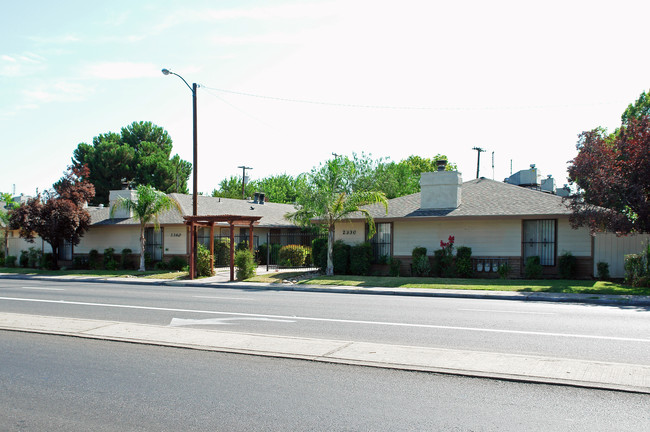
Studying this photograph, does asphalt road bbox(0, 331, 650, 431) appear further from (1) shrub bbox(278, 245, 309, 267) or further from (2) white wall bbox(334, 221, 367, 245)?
(1) shrub bbox(278, 245, 309, 267)

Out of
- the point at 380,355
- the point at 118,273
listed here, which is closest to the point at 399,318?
the point at 380,355

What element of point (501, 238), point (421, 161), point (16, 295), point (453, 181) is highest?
point (421, 161)

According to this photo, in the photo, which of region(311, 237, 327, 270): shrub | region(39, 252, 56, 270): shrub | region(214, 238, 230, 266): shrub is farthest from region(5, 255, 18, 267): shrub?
region(311, 237, 327, 270): shrub

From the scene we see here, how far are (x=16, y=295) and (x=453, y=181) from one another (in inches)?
696

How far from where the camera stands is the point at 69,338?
9.94m

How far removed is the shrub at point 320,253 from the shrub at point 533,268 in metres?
8.92

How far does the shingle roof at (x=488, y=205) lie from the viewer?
22.8 metres

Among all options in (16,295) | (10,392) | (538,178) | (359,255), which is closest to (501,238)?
(359,255)

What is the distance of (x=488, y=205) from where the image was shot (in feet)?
80.2

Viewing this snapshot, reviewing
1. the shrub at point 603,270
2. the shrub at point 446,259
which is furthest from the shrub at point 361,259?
the shrub at point 603,270

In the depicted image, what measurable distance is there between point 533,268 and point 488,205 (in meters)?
→ 3.61

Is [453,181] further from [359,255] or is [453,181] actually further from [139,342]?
[139,342]

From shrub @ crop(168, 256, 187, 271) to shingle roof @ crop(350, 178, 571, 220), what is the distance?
1019cm

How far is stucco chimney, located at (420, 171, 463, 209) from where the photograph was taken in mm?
25472
